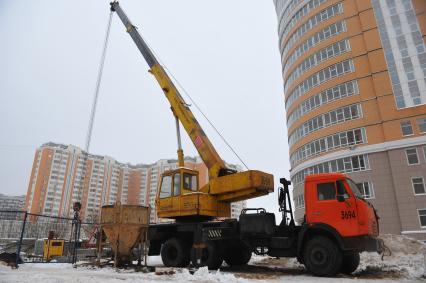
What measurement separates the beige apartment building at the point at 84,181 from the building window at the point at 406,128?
2161 inches

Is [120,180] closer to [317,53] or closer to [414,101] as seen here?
[317,53]

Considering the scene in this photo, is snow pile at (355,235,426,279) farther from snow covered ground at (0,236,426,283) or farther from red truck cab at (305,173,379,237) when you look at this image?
red truck cab at (305,173,379,237)

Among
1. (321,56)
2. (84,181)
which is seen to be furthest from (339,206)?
(84,181)

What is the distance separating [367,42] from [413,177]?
595 inches

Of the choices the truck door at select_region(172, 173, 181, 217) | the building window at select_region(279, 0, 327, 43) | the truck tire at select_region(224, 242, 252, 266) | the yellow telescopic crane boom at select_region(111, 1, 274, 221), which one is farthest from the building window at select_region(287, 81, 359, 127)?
the truck door at select_region(172, 173, 181, 217)

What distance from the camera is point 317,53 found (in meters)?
39.3

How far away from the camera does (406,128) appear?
3127cm

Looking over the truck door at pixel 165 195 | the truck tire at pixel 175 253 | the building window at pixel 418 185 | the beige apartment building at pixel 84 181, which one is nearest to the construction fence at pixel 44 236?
the truck door at pixel 165 195

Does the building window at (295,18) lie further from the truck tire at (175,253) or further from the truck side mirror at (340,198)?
the truck tire at (175,253)

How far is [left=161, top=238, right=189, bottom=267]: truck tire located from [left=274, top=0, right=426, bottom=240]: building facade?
923 inches

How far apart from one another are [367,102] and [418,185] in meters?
9.50

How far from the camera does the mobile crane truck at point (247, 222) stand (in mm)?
10406

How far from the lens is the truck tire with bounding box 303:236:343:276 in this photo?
33.4 ft

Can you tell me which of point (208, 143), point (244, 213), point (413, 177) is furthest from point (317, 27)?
point (244, 213)
